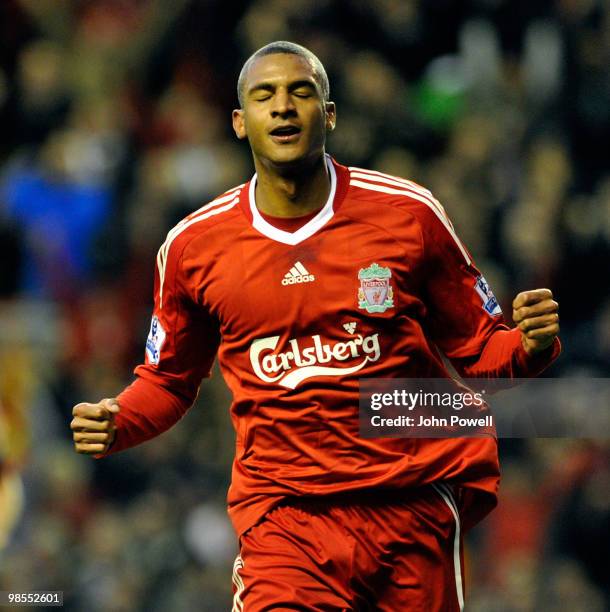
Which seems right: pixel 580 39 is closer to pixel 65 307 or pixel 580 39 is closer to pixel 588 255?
pixel 588 255

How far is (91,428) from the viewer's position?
4.64 metres

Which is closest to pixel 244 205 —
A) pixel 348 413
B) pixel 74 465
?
pixel 348 413

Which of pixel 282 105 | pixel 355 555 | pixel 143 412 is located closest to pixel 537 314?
pixel 355 555

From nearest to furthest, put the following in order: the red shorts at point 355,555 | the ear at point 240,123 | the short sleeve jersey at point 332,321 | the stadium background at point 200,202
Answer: the red shorts at point 355,555 → the short sleeve jersey at point 332,321 → the ear at point 240,123 → the stadium background at point 200,202

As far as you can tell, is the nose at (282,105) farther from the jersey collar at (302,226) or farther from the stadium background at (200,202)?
the stadium background at (200,202)

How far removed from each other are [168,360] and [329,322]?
67 cm

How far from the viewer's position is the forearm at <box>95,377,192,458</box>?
4840 mm

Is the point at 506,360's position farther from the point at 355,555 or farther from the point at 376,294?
the point at 355,555

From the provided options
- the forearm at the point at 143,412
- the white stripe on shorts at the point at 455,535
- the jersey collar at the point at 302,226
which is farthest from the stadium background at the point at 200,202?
the jersey collar at the point at 302,226

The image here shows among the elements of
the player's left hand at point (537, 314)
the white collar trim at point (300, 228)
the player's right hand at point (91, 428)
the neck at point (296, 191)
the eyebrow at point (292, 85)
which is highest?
the eyebrow at point (292, 85)

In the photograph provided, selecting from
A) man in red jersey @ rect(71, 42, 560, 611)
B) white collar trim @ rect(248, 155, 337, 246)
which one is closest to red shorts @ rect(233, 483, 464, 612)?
man in red jersey @ rect(71, 42, 560, 611)

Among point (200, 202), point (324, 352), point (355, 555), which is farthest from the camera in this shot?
point (200, 202)

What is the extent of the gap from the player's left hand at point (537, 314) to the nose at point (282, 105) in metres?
0.95

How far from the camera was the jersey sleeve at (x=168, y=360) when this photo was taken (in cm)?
489
